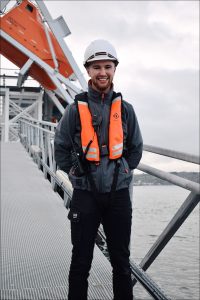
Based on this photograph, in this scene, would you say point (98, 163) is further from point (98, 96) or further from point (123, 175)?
point (98, 96)

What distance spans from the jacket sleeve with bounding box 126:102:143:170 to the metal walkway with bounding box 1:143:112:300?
1.20 metres

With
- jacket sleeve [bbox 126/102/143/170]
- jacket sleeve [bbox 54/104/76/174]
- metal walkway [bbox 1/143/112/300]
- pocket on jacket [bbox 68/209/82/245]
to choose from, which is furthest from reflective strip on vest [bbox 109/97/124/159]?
metal walkway [bbox 1/143/112/300]

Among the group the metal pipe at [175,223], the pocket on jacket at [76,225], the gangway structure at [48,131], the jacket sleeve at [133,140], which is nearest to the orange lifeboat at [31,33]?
the gangway structure at [48,131]

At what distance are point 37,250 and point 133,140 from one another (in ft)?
6.84

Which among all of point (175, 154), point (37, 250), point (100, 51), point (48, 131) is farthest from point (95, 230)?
point (48, 131)

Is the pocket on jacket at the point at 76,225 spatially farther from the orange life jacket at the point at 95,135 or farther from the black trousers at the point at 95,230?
the orange life jacket at the point at 95,135

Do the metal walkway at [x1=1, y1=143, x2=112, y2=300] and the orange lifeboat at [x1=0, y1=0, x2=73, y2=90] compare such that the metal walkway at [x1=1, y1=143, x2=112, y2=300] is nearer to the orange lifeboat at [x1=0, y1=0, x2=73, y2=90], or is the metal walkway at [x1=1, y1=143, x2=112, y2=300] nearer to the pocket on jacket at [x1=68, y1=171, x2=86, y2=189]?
the pocket on jacket at [x1=68, y1=171, x2=86, y2=189]

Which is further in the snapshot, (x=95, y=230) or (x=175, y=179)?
(x=95, y=230)

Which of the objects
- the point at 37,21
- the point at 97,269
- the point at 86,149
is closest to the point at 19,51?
the point at 37,21

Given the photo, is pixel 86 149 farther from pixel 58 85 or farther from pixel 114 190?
pixel 58 85

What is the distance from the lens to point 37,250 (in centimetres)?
444

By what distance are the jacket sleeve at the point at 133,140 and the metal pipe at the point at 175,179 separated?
21 centimetres

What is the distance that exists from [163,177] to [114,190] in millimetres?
363

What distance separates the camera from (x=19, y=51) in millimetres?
15133
